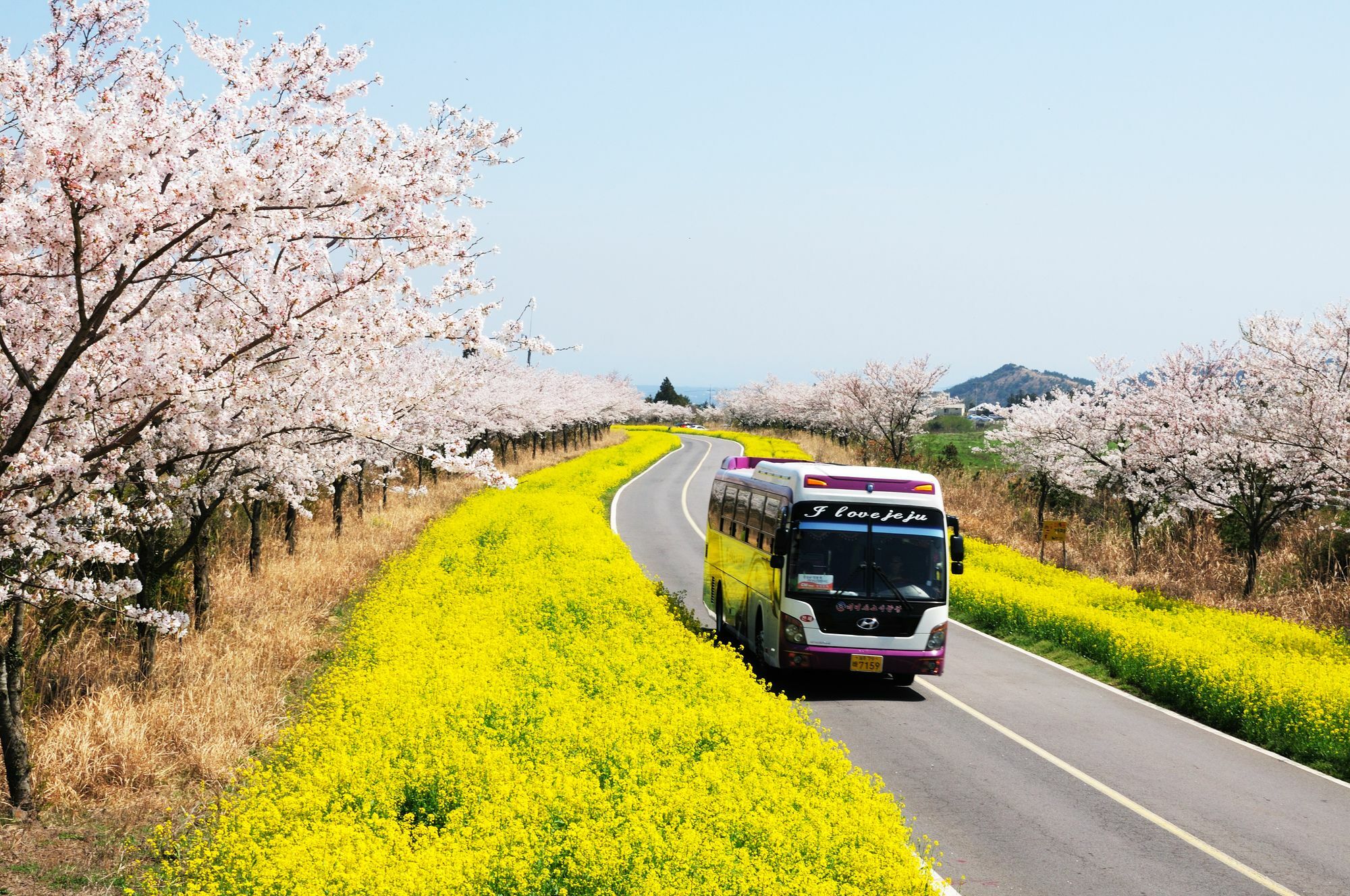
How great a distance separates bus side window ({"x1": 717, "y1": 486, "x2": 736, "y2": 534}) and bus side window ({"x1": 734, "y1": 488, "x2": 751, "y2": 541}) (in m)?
0.23

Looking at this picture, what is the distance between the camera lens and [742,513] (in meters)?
16.5

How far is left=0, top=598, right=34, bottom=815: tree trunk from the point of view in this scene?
840 cm

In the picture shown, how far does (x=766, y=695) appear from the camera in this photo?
10273mm

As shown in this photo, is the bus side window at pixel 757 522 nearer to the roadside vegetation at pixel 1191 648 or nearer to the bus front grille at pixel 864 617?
the bus front grille at pixel 864 617

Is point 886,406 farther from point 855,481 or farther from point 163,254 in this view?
point 163,254

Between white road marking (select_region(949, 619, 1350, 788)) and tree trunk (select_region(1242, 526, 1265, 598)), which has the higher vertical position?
tree trunk (select_region(1242, 526, 1265, 598))

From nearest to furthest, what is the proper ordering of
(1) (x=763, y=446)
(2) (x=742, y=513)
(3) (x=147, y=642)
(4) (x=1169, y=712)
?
(3) (x=147, y=642) → (4) (x=1169, y=712) → (2) (x=742, y=513) → (1) (x=763, y=446)

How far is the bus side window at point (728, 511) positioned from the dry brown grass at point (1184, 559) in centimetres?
1059

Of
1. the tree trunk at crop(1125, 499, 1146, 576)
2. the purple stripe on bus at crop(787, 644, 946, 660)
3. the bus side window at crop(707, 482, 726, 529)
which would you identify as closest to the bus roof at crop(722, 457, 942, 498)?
the purple stripe on bus at crop(787, 644, 946, 660)

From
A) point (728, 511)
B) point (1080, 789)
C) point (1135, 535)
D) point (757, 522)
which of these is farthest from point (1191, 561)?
point (1080, 789)

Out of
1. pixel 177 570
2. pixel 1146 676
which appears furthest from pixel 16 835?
pixel 1146 676

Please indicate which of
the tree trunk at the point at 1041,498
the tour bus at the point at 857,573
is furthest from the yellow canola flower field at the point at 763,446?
the tour bus at the point at 857,573

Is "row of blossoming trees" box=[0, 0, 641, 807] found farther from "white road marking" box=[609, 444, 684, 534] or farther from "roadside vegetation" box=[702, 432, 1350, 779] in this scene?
"white road marking" box=[609, 444, 684, 534]

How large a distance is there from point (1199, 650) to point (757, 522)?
6.66m
